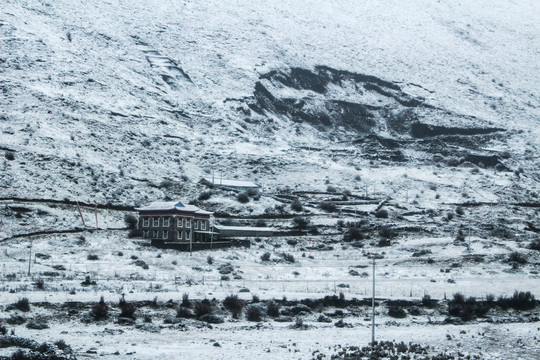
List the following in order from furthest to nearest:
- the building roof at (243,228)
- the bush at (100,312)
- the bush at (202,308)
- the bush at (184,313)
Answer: the building roof at (243,228) < the bush at (202,308) < the bush at (184,313) < the bush at (100,312)

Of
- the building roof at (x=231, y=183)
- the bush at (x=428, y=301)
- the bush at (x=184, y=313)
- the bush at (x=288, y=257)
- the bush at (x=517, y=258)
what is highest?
the building roof at (x=231, y=183)

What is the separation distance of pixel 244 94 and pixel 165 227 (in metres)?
52.5

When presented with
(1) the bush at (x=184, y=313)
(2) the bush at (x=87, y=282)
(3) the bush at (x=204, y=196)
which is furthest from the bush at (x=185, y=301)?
(3) the bush at (x=204, y=196)

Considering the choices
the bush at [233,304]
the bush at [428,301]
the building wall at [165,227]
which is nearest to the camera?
the bush at [233,304]

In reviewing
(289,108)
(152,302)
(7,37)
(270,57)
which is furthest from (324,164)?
(152,302)

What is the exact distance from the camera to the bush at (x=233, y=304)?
1355 inches

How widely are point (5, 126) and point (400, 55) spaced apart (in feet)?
273

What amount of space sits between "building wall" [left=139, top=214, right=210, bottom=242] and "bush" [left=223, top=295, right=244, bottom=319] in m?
22.6

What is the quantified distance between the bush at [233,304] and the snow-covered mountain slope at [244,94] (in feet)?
102

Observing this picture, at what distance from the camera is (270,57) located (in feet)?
392

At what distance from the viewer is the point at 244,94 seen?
10662 centimetres

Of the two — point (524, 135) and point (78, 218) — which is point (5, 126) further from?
point (524, 135)

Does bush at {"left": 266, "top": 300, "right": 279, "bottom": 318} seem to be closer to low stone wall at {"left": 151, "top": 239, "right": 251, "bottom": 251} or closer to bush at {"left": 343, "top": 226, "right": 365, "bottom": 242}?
low stone wall at {"left": 151, "top": 239, "right": 251, "bottom": 251}

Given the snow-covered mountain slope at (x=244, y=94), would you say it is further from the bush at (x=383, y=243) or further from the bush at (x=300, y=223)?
the bush at (x=383, y=243)
